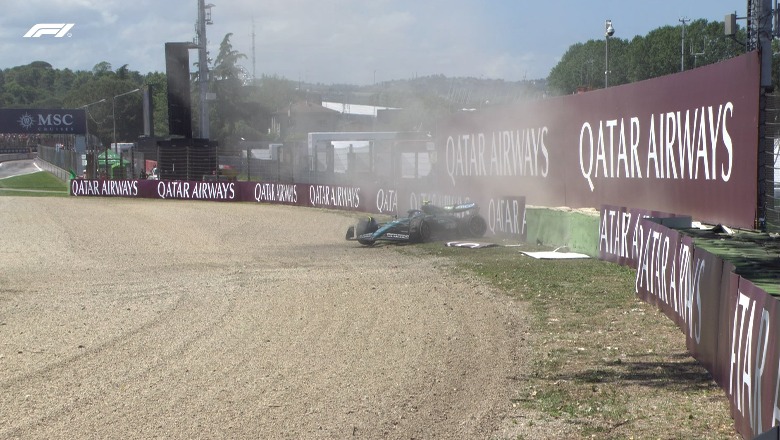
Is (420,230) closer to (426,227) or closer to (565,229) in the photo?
(426,227)

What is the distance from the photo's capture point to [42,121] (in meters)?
71.1

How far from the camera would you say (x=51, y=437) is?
23.6ft

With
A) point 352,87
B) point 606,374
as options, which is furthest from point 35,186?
point 606,374

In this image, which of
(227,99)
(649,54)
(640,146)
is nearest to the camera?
→ (640,146)

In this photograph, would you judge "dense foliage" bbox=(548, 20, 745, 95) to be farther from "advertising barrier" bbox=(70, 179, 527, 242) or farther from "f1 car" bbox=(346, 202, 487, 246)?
"f1 car" bbox=(346, 202, 487, 246)

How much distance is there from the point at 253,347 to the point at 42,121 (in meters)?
65.9

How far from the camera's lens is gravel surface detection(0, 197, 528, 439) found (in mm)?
7656

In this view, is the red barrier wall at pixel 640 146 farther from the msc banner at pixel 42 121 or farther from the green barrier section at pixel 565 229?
the msc banner at pixel 42 121

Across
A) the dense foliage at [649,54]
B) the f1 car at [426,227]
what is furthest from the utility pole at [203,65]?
the f1 car at [426,227]

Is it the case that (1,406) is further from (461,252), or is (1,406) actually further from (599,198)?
(599,198)

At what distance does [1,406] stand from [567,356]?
5.53 m

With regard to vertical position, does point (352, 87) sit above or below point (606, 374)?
above

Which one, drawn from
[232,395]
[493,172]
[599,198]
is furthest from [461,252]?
[232,395]

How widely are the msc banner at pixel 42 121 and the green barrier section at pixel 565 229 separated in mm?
55930
